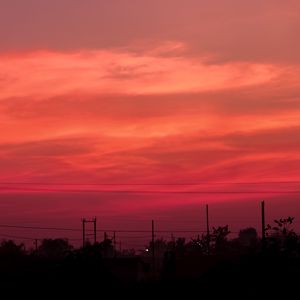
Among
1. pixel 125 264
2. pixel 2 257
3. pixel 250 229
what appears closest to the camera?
pixel 2 257

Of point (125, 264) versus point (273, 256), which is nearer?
point (273, 256)

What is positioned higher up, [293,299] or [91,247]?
[91,247]

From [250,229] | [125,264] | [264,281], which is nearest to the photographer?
[264,281]

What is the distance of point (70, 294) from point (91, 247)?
216cm

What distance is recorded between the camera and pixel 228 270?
34.6 meters

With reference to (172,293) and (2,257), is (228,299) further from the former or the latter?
(2,257)

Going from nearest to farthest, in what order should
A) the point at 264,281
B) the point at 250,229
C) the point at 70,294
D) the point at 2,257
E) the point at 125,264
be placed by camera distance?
1. the point at 70,294
2. the point at 264,281
3. the point at 2,257
4. the point at 125,264
5. the point at 250,229

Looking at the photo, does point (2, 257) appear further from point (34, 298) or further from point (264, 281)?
point (264, 281)

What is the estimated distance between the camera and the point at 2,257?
152 feet

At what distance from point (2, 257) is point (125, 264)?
21.1m

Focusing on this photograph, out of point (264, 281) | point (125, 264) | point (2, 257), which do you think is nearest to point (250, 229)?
point (125, 264)

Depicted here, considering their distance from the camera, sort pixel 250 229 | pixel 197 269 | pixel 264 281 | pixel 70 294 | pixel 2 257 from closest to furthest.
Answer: pixel 70 294 → pixel 264 281 → pixel 2 257 → pixel 197 269 → pixel 250 229

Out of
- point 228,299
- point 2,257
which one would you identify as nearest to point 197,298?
point 228,299

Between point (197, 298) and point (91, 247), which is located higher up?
point (91, 247)
